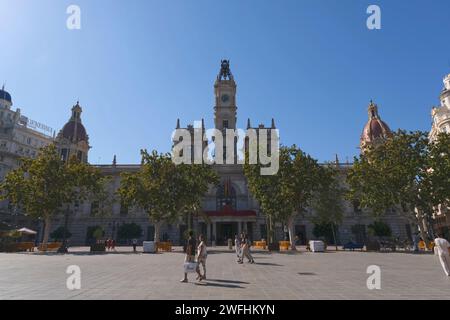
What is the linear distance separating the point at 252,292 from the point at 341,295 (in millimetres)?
2668

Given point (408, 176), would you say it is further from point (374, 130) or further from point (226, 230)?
point (374, 130)

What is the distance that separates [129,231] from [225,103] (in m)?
30.7

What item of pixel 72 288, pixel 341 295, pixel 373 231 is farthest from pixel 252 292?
pixel 373 231

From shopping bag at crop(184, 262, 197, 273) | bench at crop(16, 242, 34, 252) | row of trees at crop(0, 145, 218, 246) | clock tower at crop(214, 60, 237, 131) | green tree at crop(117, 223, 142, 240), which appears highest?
clock tower at crop(214, 60, 237, 131)

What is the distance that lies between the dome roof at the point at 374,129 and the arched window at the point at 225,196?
28387 mm

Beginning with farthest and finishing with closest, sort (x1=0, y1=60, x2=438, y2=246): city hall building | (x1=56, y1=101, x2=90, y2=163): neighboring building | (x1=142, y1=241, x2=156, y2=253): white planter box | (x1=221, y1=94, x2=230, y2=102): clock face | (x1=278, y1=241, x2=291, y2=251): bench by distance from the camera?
1. (x1=221, y1=94, x2=230, y2=102): clock face
2. (x1=56, y1=101, x2=90, y2=163): neighboring building
3. (x1=0, y1=60, x2=438, y2=246): city hall building
4. (x1=278, y1=241, x2=291, y2=251): bench
5. (x1=142, y1=241, x2=156, y2=253): white planter box

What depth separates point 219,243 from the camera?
52.0 meters

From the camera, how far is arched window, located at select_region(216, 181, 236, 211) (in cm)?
5569

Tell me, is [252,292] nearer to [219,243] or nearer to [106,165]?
[219,243]

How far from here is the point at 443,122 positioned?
5106 centimetres

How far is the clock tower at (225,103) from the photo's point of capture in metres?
63.8

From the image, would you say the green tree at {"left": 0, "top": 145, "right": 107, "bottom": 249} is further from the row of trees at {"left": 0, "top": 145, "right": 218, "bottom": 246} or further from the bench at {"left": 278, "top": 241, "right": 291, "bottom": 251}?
the bench at {"left": 278, "top": 241, "right": 291, "bottom": 251}

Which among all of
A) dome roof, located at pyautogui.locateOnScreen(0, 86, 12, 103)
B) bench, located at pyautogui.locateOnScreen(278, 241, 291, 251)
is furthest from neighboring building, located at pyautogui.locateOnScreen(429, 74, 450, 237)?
dome roof, located at pyautogui.locateOnScreen(0, 86, 12, 103)

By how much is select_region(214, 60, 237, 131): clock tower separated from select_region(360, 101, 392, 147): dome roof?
2696 cm
